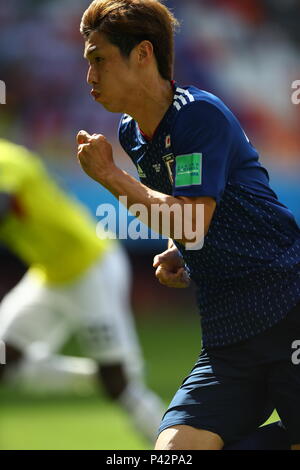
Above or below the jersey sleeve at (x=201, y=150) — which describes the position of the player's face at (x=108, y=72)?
above

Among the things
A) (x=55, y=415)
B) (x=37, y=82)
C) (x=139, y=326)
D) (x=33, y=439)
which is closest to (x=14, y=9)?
(x=37, y=82)

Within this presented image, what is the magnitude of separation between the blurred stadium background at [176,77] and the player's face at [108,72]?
9232 mm

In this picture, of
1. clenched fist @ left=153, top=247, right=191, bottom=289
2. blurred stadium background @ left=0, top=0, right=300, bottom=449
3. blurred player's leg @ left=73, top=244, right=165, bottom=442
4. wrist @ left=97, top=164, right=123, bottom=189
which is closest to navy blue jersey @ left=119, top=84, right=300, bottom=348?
clenched fist @ left=153, top=247, right=191, bottom=289

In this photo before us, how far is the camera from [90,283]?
6941 millimetres

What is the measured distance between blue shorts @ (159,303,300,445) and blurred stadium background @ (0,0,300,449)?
9165mm

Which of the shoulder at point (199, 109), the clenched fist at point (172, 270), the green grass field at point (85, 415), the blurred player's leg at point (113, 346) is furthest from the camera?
the green grass field at point (85, 415)

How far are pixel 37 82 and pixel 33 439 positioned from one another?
7.48 metres

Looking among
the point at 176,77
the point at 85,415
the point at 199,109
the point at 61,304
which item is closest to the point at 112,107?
the point at 199,109

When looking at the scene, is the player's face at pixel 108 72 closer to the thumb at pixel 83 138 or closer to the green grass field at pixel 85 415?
the thumb at pixel 83 138

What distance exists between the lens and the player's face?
3.47 metres

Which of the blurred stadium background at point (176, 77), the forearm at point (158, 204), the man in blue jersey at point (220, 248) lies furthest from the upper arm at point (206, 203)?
the blurred stadium background at point (176, 77)

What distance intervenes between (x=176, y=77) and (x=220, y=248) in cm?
1037

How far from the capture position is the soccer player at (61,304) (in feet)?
22.0
